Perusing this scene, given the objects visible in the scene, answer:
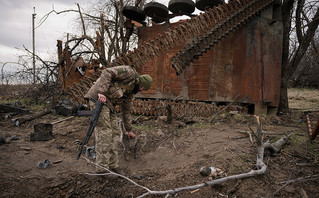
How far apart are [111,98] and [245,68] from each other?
15.3ft

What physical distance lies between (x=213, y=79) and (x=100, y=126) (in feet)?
14.7

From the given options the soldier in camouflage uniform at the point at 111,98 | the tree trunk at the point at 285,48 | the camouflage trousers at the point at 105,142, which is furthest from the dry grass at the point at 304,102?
the camouflage trousers at the point at 105,142

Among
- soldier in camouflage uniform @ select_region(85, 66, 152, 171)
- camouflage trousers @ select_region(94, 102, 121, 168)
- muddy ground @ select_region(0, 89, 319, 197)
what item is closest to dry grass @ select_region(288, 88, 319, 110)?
muddy ground @ select_region(0, 89, 319, 197)

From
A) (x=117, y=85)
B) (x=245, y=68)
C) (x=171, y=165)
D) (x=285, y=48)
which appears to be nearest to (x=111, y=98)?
(x=117, y=85)

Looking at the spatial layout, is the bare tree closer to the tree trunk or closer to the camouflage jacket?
the tree trunk

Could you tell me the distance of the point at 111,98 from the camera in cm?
360

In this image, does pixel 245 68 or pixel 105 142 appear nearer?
pixel 105 142

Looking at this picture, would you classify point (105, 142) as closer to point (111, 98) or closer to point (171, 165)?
point (111, 98)

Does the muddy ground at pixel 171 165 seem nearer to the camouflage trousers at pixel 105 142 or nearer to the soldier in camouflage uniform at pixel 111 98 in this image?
the camouflage trousers at pixel 105 142

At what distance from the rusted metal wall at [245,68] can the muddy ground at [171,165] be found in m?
1.33

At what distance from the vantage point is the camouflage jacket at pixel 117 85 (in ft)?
11.0

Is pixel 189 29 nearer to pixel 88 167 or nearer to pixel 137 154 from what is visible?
pixel 137 154

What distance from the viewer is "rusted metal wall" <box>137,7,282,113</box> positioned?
629cm

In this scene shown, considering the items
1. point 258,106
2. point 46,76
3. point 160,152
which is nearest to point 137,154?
point 160,152
